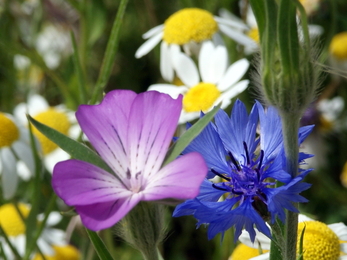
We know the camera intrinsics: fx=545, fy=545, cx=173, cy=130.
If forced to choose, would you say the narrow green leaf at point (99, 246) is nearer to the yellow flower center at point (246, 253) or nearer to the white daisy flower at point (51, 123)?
the yellow flower center at point (246, 253)

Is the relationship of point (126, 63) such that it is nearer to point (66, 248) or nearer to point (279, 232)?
point (66, 248)

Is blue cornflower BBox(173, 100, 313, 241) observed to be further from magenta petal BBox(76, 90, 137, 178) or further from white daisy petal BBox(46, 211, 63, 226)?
white daisy petal BBox(46, 211, 63, 226)

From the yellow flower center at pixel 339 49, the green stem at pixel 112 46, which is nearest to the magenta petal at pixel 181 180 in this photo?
the green stem at pixel 112 46

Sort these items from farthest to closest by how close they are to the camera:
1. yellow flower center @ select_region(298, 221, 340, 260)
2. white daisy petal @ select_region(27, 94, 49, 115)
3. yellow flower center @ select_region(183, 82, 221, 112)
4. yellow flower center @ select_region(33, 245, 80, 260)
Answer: white daisy petal @ select_region(27, 94, 49, 115) < yellow flower center @ select_region(33, 245, 80, 260) < yellow flower center @ select_region(183, 82, 221, 112) < yellow flower center @ select_region(298, 221, 340, 260)

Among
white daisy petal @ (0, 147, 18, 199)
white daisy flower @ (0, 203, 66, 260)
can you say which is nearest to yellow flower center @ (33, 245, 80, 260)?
white daisy flower @ (0, 203, 66, 260)

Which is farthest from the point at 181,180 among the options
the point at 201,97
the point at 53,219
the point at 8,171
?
the point at 53,219
